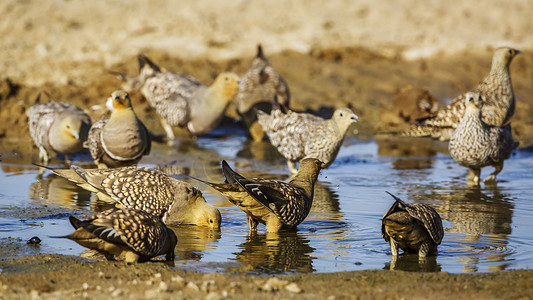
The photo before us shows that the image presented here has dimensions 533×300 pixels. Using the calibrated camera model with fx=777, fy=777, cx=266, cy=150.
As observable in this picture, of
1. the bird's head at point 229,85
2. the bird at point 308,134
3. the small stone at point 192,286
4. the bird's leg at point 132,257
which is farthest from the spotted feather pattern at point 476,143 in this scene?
the small stone at point 192,286

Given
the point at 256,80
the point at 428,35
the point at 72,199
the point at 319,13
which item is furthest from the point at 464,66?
the point at 72,199

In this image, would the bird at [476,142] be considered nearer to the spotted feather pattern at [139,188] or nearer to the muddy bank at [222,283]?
the spotted feather pattern at [139,188]

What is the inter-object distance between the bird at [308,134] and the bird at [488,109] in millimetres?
1452

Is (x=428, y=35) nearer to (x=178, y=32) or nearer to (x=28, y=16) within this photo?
(x=178, y=32)

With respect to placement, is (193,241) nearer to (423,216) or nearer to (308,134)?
(423,216)

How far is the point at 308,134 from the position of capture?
33.9 feet

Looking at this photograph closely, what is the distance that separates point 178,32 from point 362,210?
9.78 metres

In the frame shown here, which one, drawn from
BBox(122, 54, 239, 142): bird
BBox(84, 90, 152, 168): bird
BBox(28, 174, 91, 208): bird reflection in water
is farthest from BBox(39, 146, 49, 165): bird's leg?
BBox(122, 54, 239, 142): bird

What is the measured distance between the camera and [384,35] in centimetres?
A: 1834

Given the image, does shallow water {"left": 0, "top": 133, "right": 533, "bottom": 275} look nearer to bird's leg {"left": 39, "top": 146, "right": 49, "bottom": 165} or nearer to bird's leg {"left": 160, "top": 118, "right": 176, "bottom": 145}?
bird's leg {"left": 39, "top": 146, "right": 49, "bottom": 165}

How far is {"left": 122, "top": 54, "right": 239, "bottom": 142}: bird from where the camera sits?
13156mm

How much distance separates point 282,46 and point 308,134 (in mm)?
7483

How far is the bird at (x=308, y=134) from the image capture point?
33.1 feet

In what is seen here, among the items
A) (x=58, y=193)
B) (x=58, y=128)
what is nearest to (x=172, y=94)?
(x=58, y=128)
